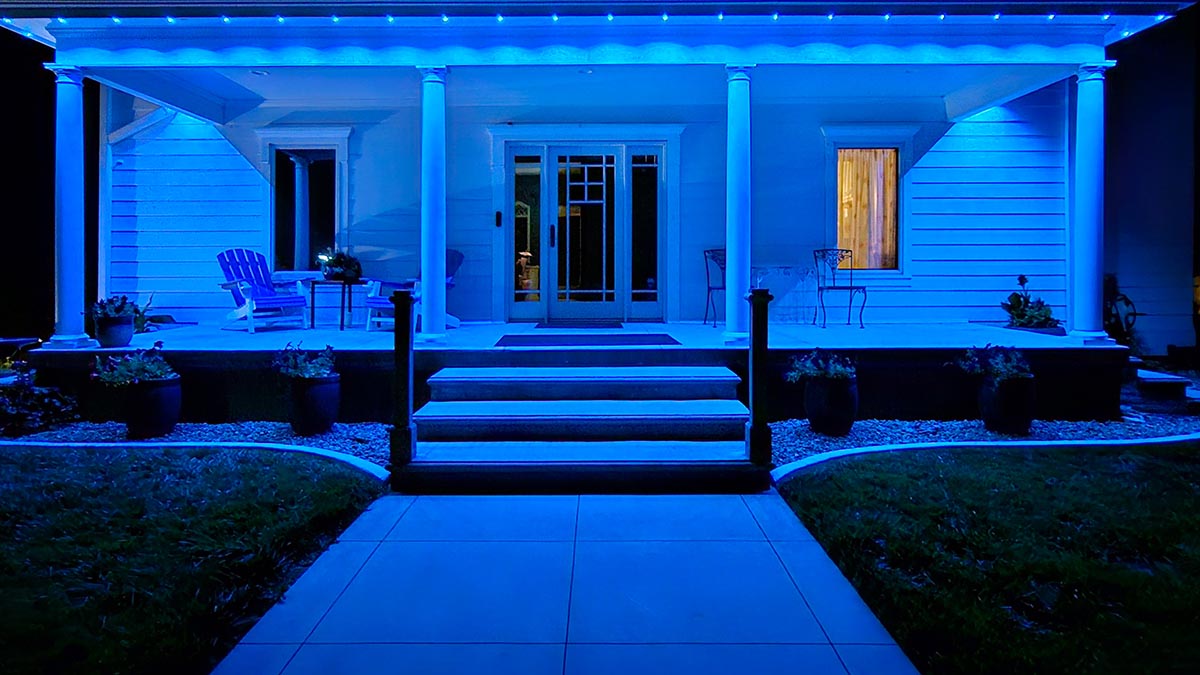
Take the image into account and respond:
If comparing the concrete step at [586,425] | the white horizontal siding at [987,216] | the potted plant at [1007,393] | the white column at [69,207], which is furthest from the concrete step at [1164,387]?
the white column at [69,207]

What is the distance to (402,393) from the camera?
15.6ft

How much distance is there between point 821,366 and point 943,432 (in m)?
1.03

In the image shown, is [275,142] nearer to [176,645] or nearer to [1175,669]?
[176,645]

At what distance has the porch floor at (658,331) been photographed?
21.4 ft

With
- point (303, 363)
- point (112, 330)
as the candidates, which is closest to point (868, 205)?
point (303, 363)

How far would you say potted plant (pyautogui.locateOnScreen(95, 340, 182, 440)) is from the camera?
5816 mm

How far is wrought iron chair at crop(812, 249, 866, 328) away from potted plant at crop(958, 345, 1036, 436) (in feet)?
9.89

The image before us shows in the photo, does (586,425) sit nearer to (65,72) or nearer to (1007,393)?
(1007,393)

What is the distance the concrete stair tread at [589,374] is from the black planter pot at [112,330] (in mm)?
2594

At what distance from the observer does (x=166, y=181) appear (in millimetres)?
9398

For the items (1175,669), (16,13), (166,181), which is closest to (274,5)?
(16,13)

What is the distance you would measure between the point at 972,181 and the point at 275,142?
752 cm

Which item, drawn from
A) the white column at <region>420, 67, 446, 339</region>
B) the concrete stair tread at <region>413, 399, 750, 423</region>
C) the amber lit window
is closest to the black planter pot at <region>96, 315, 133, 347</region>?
the white column at <region>420, 67, 446, 339</region>

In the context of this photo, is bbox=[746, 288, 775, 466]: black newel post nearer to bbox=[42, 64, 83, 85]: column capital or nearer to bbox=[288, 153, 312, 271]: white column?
bbox=[42, 64, 83, 85]: column capital
